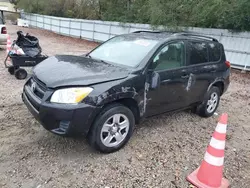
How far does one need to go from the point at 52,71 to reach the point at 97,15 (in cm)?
1924

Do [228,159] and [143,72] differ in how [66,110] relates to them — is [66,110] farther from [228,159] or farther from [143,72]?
[228,159]

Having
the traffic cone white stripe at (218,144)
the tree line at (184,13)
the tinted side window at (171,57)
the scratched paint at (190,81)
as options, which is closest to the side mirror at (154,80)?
the tinted side window at (171,57)

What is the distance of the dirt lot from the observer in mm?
2818

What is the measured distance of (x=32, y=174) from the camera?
282 centimetres

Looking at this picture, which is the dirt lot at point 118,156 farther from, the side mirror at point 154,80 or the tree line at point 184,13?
the tree line at point 184,13

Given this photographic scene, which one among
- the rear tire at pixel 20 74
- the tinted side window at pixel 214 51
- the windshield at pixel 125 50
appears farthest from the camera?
the rear tire at pixel 20 74

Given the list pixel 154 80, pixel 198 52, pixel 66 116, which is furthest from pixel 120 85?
pixel 198 52

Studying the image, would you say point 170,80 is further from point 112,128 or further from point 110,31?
point 110,31

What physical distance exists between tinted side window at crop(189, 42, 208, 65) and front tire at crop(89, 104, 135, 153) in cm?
170

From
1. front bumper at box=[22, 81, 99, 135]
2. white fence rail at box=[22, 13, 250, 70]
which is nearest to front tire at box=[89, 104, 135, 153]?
front bumper at box=[22, 81, 99, 135]

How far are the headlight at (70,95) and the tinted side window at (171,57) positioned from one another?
128 cm

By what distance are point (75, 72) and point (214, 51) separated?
304cm

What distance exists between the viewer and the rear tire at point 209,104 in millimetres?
4699

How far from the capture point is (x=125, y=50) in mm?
3869
